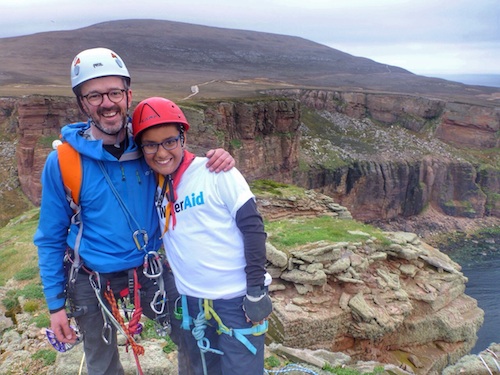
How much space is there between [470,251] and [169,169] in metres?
47.1

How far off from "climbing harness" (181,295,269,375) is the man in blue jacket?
0.37 m

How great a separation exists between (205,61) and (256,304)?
9963cm

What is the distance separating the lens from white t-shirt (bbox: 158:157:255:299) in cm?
349

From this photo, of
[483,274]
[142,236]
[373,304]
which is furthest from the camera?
[483,274]

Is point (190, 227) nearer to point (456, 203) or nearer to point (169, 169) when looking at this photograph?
point (169, 169)

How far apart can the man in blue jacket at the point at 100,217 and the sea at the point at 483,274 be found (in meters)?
24.2

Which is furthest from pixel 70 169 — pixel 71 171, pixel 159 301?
pixel 159 301

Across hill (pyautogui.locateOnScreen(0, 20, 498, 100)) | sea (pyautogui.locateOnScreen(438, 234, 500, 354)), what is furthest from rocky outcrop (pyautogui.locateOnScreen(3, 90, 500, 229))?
hill (pyautogui.locateOnScreen(0, 20, 498, 100))

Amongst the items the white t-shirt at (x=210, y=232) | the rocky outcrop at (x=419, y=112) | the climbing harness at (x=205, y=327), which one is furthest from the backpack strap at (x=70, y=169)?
the rocky outcrop at (x=419, y=112)

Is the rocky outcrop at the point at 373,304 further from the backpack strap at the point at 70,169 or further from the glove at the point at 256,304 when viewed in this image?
the backpack strap at the point at 70,169

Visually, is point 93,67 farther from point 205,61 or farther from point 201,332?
point 205,61

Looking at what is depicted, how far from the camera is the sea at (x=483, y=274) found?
25.6 m

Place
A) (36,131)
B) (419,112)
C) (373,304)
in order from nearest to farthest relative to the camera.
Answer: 1. (373,304)
2. (36,131)
3. (419,112)

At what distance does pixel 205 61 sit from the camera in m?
97.4
